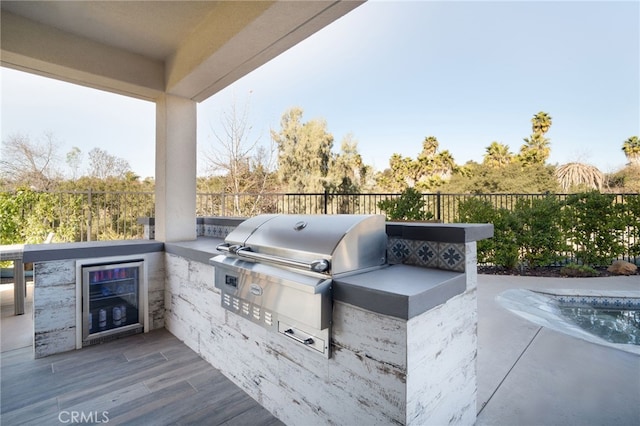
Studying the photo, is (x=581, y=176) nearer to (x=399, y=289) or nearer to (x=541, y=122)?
(x=541, y=122)

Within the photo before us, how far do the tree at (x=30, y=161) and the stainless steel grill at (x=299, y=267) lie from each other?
10.1m

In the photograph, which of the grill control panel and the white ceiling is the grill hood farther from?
the white ceiling

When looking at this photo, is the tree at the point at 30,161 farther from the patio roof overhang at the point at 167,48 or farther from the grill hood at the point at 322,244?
the grill hood at the point at 322,244

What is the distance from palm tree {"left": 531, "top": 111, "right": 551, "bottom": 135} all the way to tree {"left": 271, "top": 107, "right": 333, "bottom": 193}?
1274 cm

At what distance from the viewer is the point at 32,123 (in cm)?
887

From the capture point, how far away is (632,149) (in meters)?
14.9

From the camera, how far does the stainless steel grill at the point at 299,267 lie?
1360mm

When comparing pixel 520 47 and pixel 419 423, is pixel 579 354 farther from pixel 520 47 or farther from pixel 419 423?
pixel 520 47

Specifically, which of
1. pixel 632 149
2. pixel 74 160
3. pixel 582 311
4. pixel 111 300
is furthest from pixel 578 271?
pixel 632 149

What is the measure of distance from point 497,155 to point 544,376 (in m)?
18.5

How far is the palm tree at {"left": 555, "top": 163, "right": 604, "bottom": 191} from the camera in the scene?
14516mm

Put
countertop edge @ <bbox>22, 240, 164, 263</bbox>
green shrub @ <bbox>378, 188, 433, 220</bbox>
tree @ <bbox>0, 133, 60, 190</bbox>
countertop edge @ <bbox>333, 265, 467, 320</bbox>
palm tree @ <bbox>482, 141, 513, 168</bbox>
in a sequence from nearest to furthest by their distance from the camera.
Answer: countertop edge @ <bbox>333, 265, 467, 320</bbox>, countertop edge @ <bbox>22, 240, 164, 263</bbox>, green shrub @ <bbox>378, 188, 433, 220</bbox>, tree @ <bbox>0, 133, 60, 190</bbox>, palm tree @ <bbox>482, 141, 513, 168</bbox>
